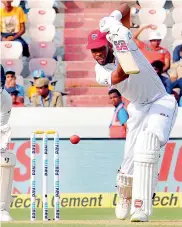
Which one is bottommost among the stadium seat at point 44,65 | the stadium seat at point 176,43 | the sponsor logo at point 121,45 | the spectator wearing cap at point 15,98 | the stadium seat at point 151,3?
the spectator wearing cap at point 15,98

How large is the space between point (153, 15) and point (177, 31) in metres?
0.42

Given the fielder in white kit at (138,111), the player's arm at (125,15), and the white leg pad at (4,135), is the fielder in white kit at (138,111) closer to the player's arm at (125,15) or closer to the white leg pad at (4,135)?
the player's arm at (125,15)

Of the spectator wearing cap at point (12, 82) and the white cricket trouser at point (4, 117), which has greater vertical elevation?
the white cricket trouser at point (4, 117)

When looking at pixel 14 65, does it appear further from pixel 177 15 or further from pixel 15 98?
pixel 177 15

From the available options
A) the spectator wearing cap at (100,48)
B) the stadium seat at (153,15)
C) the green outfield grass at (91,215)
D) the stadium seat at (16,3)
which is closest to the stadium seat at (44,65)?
the stadium seat at (16,3)

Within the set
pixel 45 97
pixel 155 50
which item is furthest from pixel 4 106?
pixel 155 50

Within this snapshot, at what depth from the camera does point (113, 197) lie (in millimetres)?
10281

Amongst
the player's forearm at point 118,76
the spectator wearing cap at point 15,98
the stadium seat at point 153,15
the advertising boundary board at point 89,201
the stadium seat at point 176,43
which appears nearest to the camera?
the player's forearm at point 118,76

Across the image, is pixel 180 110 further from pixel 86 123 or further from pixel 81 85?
pixel 81 85

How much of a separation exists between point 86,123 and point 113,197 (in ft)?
2.89

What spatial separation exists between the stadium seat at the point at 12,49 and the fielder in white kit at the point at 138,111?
5.41m

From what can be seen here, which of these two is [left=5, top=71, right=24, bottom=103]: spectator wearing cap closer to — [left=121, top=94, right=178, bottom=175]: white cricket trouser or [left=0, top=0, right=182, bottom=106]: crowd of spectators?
[left=0, top=0, right=182, bottom=106]: crowd of spectators

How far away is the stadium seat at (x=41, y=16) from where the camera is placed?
42.3ft

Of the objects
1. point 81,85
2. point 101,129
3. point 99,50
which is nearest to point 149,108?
point 99,50
